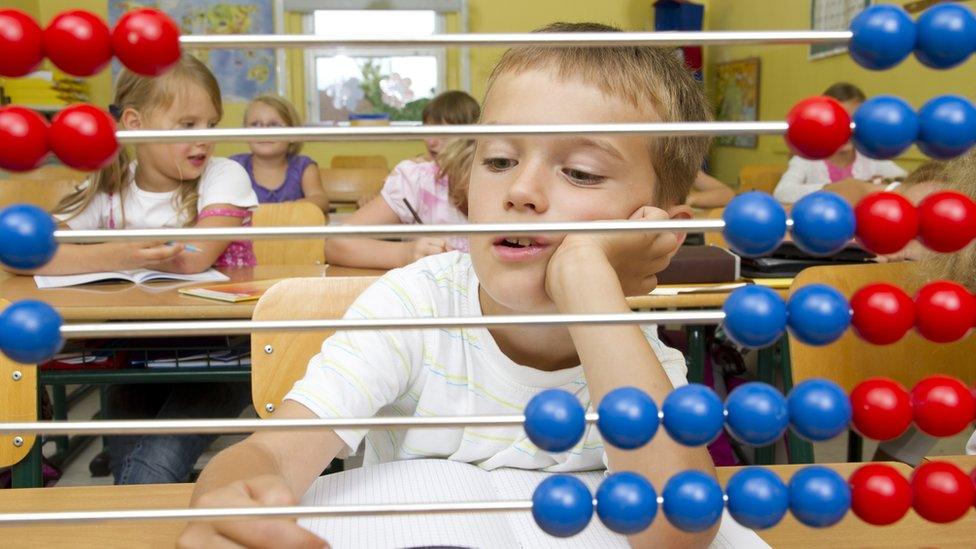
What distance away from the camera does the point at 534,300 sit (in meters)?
0.92

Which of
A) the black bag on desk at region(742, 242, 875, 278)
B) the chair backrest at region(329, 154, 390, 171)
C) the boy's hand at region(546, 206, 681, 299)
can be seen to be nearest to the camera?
the boy's hand at region(546, 206, 681, 299)

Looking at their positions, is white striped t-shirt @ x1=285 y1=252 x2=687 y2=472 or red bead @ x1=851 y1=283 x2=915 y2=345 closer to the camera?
red bead @ x1=851 y1=283 x2=915 y2=345

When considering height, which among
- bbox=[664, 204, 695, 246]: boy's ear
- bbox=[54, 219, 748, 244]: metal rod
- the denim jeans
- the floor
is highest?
bbox=[54, 219, 748, 244]: metal rod

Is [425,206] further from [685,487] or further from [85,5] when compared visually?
[85,5]

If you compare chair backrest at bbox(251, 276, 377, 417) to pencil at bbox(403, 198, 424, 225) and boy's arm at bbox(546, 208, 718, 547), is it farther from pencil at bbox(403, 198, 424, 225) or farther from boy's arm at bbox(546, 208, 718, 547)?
pencil at bbox(403, 198, 424, 225)

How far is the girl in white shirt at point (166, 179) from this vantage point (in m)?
2.32

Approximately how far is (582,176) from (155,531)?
54 cm

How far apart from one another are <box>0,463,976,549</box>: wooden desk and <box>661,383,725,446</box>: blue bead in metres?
0.14

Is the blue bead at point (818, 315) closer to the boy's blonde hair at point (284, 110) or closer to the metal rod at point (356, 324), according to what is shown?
the metal rod at point (356, 324)

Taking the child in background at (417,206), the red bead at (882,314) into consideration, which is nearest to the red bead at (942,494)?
the red bead at (882,314)

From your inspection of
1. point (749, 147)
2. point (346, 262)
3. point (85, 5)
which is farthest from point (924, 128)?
point (85, 5)

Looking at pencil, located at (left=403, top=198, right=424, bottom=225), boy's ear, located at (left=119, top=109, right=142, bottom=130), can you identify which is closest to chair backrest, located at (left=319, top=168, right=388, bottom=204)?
pencil, located at (left=403, top=198, right=424, bottom=225)

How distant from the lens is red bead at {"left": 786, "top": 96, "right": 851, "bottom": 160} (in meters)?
0.59

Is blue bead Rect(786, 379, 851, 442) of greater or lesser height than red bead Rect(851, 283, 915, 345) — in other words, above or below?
below
